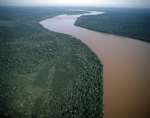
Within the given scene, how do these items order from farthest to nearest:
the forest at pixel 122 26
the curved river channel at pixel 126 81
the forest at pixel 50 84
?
the forest at pixel 122 26 → the curved river channel at pixel 126 81 → the forest at pixel 50 84

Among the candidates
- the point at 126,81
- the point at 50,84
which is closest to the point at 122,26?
the point at 126,81

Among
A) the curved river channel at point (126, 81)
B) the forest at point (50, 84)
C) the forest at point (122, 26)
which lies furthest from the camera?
the forest at point (122, 26)

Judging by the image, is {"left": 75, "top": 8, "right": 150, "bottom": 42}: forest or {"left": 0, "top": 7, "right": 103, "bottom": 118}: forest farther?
{"left": 75, "top": 8, "right": 150, "bottom": 42}: forest

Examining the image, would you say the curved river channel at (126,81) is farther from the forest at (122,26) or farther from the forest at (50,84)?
the forest at (122,26)

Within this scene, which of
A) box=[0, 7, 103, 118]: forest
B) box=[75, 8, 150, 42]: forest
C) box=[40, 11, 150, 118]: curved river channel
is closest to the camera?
box=[0, 7, 103, 118]: forest

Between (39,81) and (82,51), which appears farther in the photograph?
(82,51)

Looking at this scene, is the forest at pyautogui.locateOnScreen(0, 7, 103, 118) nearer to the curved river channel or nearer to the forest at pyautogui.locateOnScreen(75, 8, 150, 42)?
the curved river channel

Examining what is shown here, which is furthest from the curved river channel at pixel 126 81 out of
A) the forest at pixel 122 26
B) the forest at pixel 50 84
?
the forest at pixel 122 26

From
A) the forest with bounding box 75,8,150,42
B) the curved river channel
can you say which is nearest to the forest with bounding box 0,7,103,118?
the curved river channel

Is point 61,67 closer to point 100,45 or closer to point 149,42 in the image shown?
point 100,45

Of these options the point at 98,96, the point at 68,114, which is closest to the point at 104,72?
the point at 98,96

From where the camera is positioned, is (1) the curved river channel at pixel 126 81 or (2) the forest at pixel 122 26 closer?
(1) the curved river channel at pixel 126 81
